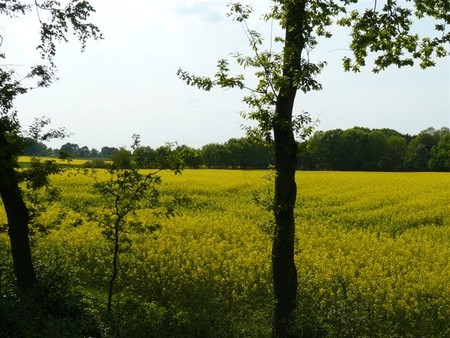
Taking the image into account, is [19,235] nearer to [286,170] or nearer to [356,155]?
[286,170]

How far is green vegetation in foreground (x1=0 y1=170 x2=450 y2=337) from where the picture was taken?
29.0 feet

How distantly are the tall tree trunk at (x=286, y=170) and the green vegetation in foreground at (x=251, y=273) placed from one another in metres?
0.54

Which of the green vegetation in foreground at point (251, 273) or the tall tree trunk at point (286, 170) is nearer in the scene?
the tall tree trunk at point (286, 170)

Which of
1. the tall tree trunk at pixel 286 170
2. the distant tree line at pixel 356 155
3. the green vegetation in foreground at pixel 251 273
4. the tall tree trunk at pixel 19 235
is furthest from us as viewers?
the distant tree line at pixel 356 155

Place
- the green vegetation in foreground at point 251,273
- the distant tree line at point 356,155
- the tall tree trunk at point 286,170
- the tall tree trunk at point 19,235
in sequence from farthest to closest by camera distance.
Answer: the distant tree line at point 356,155 < the tall tree trunk at point 19,235 < the green vegetation in foreground at point 251,273 < the tall tree trunk at point 286,170

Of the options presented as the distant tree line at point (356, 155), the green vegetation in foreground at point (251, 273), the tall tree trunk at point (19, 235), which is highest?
the distant tree line at point (356, 155)

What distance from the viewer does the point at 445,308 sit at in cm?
1094

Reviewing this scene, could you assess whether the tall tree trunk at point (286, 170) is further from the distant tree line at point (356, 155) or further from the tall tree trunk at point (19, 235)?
the distant tree line at point (356, 155)

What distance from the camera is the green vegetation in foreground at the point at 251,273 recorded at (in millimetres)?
8828

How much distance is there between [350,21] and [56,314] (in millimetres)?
7521

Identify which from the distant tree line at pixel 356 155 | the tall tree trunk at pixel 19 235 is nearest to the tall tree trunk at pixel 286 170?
the tall tree trunk at pixel 19 235

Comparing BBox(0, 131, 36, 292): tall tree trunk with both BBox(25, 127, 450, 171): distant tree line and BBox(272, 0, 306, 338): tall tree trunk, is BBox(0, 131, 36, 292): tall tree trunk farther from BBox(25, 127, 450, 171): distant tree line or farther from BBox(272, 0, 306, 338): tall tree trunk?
BBox(25, 127, 450, 171): distant tree line

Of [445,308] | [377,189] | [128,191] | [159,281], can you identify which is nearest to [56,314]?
[128,191]

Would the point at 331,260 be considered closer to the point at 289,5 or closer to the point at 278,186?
the point at 278,186
